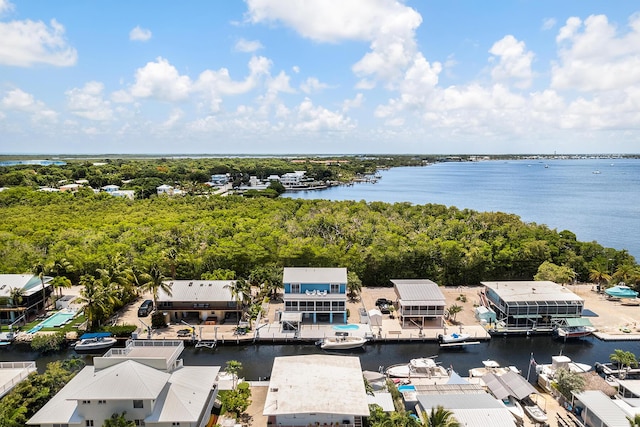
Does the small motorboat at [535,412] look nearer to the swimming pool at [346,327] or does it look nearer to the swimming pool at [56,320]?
the swimming pool at [346,327]

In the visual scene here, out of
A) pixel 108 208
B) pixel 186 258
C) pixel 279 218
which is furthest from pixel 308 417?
pixel 108 208

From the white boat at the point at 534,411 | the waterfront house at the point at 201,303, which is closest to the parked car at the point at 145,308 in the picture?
the waterfront house at the point at 201,303

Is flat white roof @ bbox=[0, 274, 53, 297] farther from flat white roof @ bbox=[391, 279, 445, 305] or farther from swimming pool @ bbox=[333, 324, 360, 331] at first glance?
flat white roof @ bbox=[391, 279, 445, 305]

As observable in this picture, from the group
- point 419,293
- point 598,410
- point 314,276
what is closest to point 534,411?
point 598,410

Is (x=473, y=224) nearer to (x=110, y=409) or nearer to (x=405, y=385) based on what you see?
(x=405, y=385)

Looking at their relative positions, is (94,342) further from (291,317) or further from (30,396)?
(291,317)

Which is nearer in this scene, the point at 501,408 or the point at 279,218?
the point at 501,408

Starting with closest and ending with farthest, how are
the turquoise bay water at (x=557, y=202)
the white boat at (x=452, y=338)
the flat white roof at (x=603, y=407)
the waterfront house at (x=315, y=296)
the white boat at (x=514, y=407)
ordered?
1. the flat white roof at (x=603, y=407)
2. the white boat at (x=514, y=407)
3. the white boat at (x=452, y=338)
4. the waterfront house at (x=315, y=296)
5. the turquoise bay water at (x=557, y=202)
